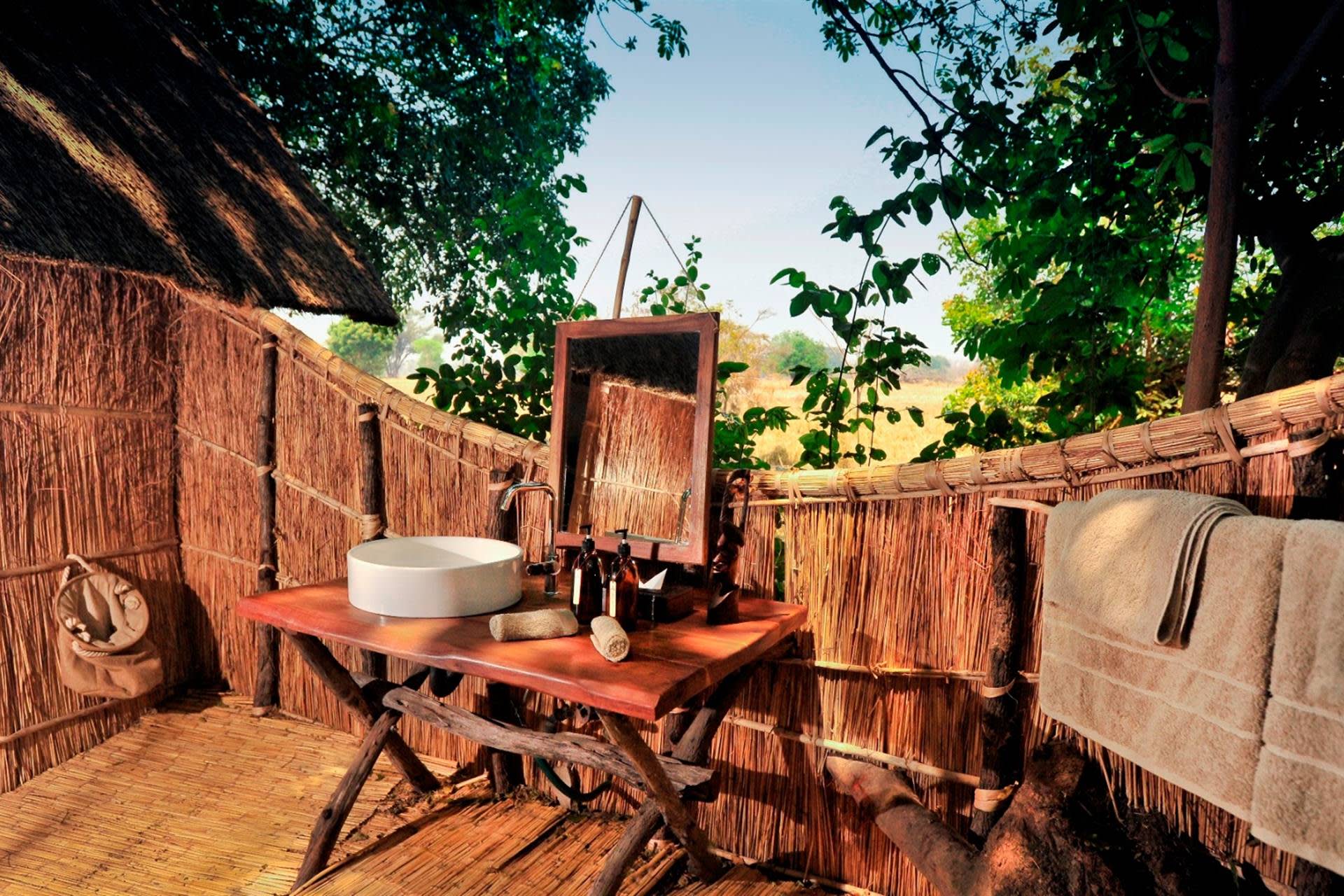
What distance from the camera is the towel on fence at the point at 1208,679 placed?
3.97 feet

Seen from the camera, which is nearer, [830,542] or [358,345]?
[830,542]

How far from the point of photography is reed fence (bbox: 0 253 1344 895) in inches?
64.6

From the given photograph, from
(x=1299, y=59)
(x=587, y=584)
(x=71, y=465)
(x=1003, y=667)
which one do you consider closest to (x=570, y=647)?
(x=587, y=584)

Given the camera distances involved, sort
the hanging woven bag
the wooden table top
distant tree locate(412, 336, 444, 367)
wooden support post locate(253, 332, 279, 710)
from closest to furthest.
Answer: the wooden table top < the hanging woven bag < wooden support post locate(253, 332, 279, 710) < distant tree locate(412, 336, 444, 367)

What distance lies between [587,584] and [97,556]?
2.16 meters

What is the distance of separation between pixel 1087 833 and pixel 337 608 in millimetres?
1707

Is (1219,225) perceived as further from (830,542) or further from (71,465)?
(71,465)

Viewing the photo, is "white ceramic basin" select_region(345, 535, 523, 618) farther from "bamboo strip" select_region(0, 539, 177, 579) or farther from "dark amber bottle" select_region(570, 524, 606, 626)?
"bamboo strip" select_region(0, 539, 177, 579)

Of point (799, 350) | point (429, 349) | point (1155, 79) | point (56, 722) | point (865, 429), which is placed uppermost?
point (429, 349)

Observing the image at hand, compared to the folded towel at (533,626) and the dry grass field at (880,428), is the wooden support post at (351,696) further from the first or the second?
the dry grass field at (880,428)

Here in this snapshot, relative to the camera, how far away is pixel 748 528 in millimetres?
2170

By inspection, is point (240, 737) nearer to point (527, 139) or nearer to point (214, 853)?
point (214, 853)

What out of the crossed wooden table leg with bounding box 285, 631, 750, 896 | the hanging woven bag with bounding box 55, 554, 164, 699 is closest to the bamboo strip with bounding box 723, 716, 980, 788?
the crossed wooden table leg with bounding box 285, 631, 750, 896

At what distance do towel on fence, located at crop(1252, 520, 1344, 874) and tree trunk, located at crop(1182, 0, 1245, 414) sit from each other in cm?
83
